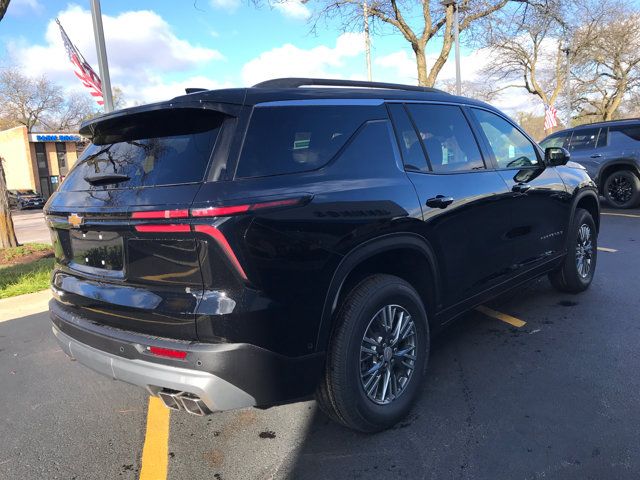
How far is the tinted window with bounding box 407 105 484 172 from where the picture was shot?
131 inches

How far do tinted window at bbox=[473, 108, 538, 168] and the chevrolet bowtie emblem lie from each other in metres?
2.90

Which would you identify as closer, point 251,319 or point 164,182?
point 251,319

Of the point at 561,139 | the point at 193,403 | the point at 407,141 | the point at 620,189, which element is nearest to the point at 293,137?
the point at 407,141

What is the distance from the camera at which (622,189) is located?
37.1 ft

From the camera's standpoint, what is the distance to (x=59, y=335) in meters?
2.96

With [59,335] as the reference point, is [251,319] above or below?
above

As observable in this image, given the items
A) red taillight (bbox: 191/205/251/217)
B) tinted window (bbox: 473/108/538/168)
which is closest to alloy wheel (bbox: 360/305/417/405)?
red taillight (bbox: 191/205/251/217)

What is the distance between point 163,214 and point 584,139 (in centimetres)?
1208

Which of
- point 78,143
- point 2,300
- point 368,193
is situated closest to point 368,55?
point 2,300

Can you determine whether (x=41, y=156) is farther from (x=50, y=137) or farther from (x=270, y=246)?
(x=270, y=246)

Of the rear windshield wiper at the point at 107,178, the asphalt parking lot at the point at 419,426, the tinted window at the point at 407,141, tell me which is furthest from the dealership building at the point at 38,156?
the tinted window at the point at 407,141

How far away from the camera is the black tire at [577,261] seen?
4.84 metres

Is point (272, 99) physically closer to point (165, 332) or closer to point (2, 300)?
point (165, 332)

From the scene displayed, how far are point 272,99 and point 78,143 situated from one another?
50721 millimetres
